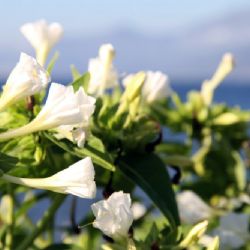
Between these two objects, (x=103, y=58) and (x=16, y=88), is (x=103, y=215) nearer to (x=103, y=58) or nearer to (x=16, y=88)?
(x=16, y=88)

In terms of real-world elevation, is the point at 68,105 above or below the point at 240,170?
above

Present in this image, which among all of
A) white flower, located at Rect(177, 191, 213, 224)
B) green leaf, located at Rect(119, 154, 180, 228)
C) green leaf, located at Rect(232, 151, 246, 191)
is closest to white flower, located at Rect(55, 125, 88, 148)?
green leaf, located at Rect(119, 154, 180, 228)

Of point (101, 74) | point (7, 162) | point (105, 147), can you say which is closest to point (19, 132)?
point (7, 162)

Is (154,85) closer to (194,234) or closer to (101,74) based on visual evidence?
(101,74)

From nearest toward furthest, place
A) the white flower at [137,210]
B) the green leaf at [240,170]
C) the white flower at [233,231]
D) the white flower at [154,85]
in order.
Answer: the white flower at [154,85], the white flower at [233,231], the green leaf at [240,170], the white flower at [137,210]

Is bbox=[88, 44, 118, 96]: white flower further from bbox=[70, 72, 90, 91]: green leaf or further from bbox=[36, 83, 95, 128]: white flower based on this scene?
bbox=[36, 83, 95, 128]: white flower

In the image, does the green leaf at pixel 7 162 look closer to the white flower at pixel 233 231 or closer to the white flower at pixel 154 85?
the white flower at pixel 154 85

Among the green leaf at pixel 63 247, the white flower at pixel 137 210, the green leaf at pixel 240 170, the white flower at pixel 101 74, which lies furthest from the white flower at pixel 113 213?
the white flower at pixel 137 210
